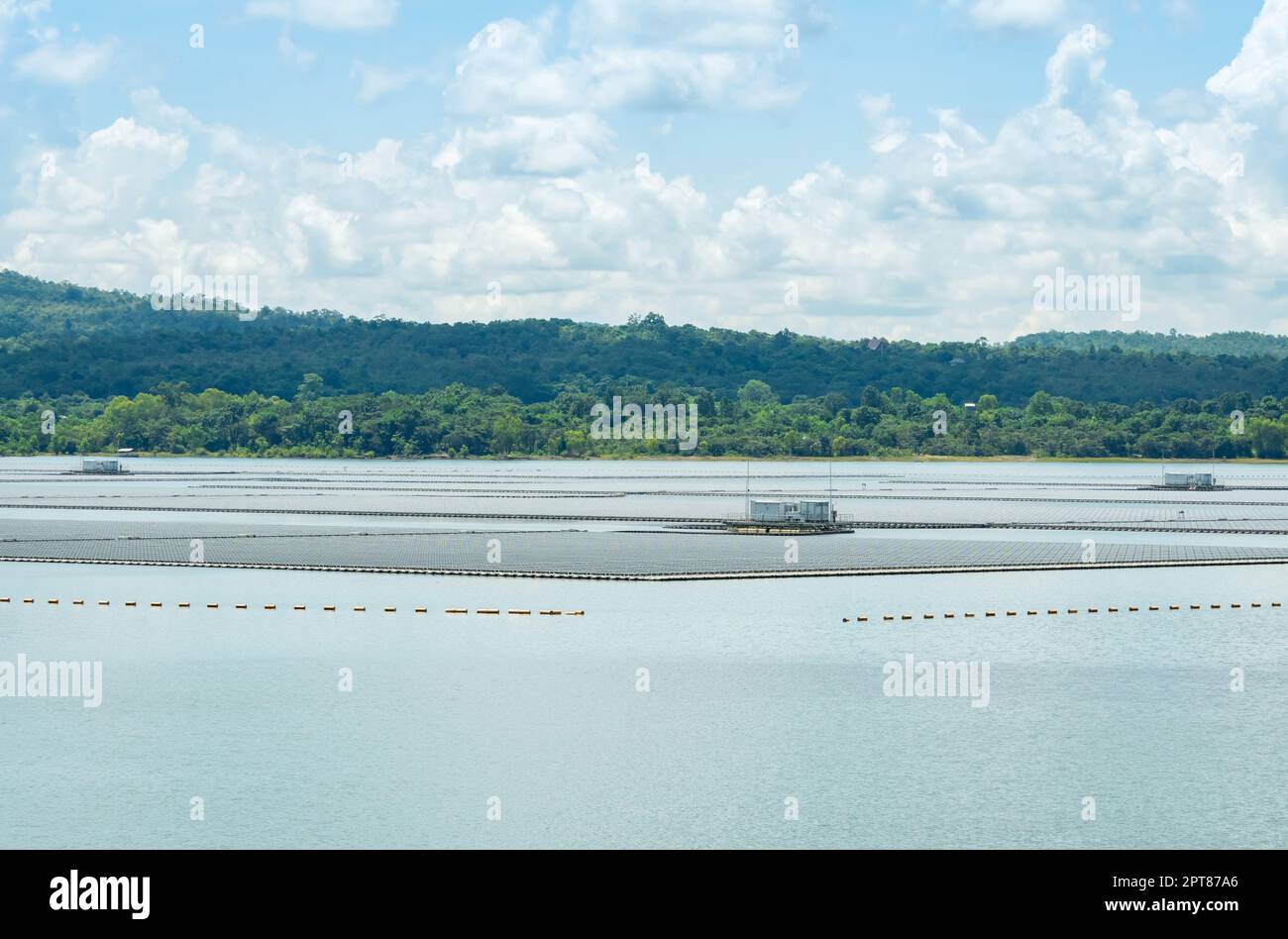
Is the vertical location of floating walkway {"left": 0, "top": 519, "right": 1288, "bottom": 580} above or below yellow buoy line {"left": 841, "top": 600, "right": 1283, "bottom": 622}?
above

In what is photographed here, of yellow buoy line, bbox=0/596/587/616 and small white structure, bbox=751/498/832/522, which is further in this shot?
small white structure, bbox=751/498/832/522

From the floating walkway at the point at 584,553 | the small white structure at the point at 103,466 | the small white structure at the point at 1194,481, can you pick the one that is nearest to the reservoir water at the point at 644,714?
the floating walkway at the point at 584,553

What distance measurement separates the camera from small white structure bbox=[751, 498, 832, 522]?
8375cm

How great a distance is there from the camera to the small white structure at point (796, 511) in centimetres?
8375

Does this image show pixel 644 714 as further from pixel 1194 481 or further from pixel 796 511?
pixel 1194 481

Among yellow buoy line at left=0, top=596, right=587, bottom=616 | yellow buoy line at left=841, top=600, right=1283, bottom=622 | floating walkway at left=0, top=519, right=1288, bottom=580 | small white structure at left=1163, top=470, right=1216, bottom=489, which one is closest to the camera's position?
yellow buoy line at left=841, top=600, right=1283, bottom=622

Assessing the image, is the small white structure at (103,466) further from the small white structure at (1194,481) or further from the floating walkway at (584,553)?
the small white structure at (1194,481)

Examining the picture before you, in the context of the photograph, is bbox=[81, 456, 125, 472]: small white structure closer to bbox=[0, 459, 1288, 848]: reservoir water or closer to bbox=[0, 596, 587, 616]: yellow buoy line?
bbox=[0, 459, 1288, 848]: reservoir water

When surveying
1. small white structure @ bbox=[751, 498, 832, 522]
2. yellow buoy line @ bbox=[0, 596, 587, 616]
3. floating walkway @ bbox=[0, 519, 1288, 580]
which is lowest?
yellow buoy line @ bbox=[0, 596, 587, 616]

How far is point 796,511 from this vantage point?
84062 millimetres

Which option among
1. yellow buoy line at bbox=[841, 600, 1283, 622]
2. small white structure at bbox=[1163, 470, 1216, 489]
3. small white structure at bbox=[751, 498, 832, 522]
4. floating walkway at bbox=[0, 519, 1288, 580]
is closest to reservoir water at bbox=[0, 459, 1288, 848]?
yellow buoy line at bbox=[841, 600, 1283, 622]
